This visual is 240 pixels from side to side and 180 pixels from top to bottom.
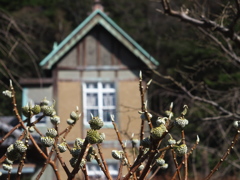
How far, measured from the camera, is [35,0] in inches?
1097

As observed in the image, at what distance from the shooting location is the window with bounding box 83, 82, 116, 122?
14.0 metres

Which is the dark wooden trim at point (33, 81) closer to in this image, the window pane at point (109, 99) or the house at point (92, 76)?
the house at point (92, 76)

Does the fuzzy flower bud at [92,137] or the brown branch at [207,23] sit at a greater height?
the brown branch at [207,23]

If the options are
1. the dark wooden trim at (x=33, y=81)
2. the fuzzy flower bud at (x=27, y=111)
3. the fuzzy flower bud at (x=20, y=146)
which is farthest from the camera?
the dark wooden trim at (x=33, y=81)

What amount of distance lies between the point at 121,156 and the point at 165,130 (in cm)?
52

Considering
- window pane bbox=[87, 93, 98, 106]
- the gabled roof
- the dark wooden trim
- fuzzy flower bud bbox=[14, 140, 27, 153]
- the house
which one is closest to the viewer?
fuzzy flower bud bbox=[14, 140, 27, 153]

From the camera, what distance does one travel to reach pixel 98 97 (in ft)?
46.3

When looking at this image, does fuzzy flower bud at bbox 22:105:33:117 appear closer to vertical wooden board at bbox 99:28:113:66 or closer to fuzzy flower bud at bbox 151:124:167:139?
fuzzy flower bud at bbox 151:124:167:139

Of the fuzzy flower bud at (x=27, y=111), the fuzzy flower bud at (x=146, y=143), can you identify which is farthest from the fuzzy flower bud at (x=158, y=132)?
the fuzzy flower bud at (x=27, y=111)

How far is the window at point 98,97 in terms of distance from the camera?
14.0 metres

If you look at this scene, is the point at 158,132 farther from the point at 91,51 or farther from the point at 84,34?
the point at 91,51

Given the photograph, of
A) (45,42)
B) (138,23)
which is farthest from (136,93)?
(138,23)

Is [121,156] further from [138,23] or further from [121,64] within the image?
[138,23]

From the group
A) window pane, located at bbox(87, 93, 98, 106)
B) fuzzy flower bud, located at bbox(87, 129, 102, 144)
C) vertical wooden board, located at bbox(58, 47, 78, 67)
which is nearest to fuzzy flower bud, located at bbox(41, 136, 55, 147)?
fuzzy flower bud, located at bbox(87, 129, 102, 144)
